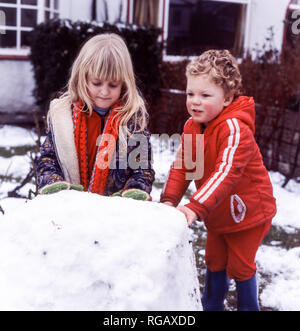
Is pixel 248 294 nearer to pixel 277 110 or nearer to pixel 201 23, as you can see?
pixel 277 110

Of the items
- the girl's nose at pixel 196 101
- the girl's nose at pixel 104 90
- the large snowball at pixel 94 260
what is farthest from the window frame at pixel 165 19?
the large snowball at pixel 94 260

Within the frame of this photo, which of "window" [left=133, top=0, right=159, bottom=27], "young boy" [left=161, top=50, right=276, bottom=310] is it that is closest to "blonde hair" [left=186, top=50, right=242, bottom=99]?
"young boy" [left=161, top=50, right=276, bottom=310]

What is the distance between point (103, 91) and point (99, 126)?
21cm

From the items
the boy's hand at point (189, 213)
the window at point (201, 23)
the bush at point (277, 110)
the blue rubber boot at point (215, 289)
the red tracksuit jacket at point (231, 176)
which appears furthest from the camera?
the window at point (201, 23)

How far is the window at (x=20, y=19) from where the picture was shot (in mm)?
8352

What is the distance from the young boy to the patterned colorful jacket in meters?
0.14

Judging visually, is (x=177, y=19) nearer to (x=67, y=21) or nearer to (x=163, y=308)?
(x=67, y=21)

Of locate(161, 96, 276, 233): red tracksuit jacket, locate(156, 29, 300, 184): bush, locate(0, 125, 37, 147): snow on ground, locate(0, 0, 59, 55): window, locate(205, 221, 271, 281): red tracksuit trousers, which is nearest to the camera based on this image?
locate(161, 96, 276, 233): red tracksuit jacket

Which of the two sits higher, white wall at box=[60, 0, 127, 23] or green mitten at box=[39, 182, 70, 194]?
white wall at box=[60, 0, 127, 23]

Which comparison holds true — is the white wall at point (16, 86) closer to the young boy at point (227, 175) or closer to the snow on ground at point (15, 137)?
the snow on ground at point (15, 137)

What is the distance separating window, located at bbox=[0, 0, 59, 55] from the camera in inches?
329

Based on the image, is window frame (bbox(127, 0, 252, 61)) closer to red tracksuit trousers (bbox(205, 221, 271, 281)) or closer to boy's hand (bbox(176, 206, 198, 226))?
red tracksuit trousers (bbox(205, 221, 271, 281))

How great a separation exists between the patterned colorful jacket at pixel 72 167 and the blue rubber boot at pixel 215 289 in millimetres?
658
